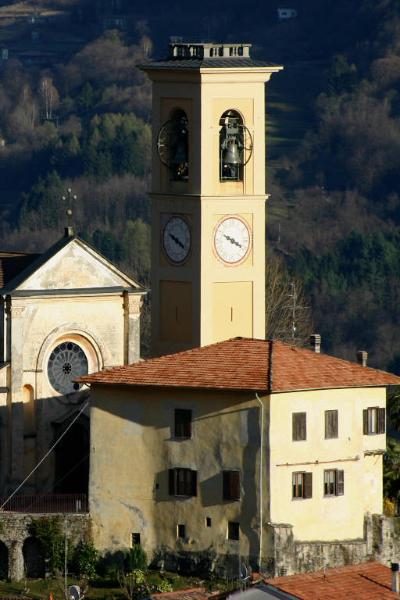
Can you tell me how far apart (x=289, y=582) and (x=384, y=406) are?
980cm

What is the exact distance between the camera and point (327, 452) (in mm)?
62000

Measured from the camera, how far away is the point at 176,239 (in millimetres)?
70250

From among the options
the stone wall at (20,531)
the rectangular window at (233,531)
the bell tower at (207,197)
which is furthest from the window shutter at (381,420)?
the bell tower at (207,197)

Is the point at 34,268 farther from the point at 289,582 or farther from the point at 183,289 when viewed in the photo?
the point at 289,582

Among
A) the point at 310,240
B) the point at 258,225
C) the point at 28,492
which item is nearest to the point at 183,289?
the point at 258,225

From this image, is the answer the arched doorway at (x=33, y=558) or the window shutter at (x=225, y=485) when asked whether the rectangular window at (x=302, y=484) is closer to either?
the window shutter at (x=225, y=485)

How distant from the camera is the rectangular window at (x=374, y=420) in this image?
63000mm

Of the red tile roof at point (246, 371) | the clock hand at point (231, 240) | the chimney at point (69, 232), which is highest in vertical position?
the clock hand at point (231, 240)

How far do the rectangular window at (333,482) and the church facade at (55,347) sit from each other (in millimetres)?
6556

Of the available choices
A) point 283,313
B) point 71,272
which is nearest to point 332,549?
point 71,272

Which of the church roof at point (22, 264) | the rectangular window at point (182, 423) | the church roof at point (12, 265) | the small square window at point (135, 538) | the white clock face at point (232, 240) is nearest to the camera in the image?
the rectangular window at point (182, 423)

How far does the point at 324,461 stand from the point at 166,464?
10.4ft

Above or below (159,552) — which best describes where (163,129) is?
above

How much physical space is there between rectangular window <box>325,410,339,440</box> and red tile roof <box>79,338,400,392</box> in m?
0.56
